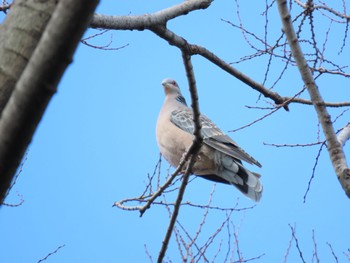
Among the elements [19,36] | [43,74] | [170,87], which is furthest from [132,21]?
[170,87]

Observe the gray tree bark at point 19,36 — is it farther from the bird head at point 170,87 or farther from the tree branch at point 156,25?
the bird head at point 170,87

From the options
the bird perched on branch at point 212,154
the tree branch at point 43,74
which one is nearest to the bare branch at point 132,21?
the tree branch at point 43,74

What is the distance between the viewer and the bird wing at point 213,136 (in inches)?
198

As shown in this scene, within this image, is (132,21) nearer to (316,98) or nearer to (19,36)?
(316,98)

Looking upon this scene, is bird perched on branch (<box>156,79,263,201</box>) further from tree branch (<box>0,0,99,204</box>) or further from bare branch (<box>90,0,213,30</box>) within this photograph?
tree branch (<box>0,0,99,204</box>)

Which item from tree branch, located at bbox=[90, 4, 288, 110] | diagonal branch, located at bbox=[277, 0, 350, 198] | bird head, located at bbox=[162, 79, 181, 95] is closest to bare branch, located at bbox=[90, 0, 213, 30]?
tree branch, located at bbox=[90, 4, 288, 110]

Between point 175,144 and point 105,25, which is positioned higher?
point 175,144

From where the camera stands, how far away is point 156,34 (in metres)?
2.96

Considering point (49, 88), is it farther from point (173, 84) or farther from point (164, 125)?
point (173, 84)

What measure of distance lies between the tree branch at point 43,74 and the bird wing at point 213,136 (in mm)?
3997

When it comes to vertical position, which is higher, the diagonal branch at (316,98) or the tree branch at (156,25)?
the tree branch at (156,25)

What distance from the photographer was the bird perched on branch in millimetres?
4867

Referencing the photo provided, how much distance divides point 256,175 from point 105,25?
2.50 m

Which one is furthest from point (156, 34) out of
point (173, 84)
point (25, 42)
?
point (173, 84)
